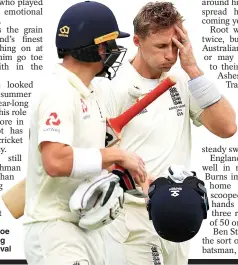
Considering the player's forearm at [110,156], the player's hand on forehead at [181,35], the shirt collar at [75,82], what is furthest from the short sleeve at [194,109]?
the player's forearm at [110,156]

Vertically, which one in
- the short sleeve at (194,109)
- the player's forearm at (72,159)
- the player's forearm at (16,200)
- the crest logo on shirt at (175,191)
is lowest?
the player's forearm at (16,200)

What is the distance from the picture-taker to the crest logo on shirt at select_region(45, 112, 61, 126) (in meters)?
5.41

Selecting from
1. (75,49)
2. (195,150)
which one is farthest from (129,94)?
(195,150)

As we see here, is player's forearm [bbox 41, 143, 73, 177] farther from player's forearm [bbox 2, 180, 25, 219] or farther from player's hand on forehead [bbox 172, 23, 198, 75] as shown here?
player's hand on forehead [bbox 172, 23, 198, 75]

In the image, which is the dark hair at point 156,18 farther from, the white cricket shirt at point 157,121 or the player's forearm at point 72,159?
the player's forearm at point 72,159

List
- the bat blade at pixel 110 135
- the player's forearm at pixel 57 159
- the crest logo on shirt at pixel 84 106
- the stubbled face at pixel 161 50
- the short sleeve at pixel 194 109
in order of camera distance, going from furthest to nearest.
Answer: the short sleeve at pixel 194 109 < the stubbled face at pixel 161 50 < the bat blade at pixel 110 135 < the crest logo on shirt at pixel 84 106 < the player's forearm at pixel 57 159

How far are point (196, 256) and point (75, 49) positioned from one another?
303cm

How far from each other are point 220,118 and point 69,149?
1.48m

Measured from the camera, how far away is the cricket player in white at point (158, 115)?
662 cm

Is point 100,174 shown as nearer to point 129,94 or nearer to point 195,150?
point 129,94

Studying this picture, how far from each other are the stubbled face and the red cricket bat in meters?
0.43

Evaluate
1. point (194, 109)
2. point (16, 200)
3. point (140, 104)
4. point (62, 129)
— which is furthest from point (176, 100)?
point (62, 129)

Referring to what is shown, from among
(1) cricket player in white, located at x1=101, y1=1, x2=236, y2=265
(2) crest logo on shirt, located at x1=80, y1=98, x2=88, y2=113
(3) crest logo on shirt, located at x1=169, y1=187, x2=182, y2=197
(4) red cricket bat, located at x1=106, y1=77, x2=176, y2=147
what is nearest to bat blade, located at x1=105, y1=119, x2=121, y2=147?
(4) red cricket bat, located at x1=106, y1=77, x2=176, y2=147

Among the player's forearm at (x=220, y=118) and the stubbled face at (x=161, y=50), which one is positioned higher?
the stubbled face at (x=161, y=50)
